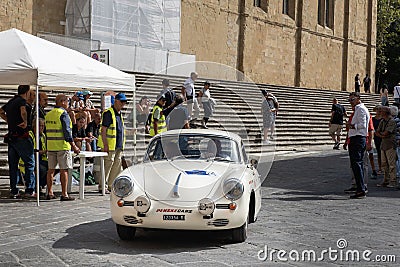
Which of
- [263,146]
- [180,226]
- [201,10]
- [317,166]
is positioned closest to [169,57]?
[201,10]

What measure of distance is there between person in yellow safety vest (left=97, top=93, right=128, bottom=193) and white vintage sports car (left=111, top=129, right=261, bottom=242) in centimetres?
313

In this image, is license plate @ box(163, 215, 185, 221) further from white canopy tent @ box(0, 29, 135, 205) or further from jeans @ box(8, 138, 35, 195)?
jeans @ box(8, 138, 35, 195)

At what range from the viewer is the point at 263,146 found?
65.9ft

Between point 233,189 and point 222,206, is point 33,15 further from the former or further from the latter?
point 222,206

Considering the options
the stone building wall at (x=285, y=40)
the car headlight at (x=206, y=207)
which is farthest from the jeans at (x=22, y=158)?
the stone building wall at (x=285, y=40)

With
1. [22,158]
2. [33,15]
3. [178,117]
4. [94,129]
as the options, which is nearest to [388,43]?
[33,15]

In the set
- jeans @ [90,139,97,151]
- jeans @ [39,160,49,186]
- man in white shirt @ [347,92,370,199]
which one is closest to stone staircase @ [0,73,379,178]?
jeans @ [90,139,97,151]

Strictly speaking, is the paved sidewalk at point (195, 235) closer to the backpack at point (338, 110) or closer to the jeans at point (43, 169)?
the jeans at point (43, 169)

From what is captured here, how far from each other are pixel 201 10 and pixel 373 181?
2314cm

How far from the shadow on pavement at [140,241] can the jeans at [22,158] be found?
8.90 feet

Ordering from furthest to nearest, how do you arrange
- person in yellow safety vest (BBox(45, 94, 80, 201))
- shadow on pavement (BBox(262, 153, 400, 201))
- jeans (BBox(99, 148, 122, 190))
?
shadow on pavement (BBox(262, 153, 400, 201)) < jeans (BBox(99, 148, 122, 190)) < person in yellow safety vest (BBox(45, 94, 80, 201))

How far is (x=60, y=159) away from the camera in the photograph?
10180mm

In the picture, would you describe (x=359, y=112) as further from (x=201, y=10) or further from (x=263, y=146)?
(x=201, y=10)

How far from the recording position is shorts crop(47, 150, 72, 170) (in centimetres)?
1018
